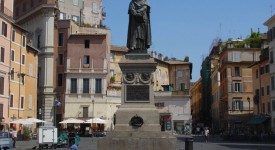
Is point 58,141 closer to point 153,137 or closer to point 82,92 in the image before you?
point 153,137

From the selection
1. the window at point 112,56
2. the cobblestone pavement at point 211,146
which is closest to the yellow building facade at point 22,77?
the cobblestone pavement at point 211,146

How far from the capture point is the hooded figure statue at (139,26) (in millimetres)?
21453

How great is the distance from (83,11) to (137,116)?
5723 cm

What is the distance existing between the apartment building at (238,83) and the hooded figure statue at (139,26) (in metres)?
61.7

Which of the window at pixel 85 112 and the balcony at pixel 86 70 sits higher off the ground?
the balcony at pixel 86 70

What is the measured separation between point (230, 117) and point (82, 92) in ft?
101

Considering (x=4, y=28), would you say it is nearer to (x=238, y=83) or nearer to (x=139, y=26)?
(x=139, y=26)

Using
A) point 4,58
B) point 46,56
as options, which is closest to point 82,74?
point 46,56

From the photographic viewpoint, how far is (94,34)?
66.9 metres

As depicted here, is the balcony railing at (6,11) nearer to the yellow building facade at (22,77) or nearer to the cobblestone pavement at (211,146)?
the yellow building facade at (22,77)

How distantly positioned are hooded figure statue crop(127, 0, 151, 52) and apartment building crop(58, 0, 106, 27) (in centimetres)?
5086

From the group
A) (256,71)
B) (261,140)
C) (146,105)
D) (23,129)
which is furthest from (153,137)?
(256,71)

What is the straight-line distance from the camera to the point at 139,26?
71.0ft

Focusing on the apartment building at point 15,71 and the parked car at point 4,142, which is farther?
the apartment building at point 15,71
